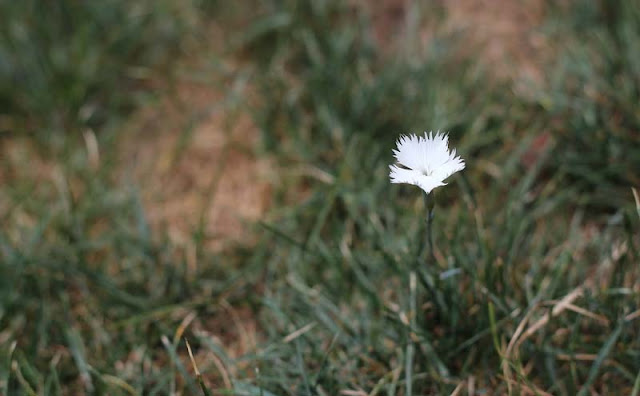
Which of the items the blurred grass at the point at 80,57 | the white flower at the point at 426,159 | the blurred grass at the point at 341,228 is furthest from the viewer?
→ the blurred grass at the point at 80,57

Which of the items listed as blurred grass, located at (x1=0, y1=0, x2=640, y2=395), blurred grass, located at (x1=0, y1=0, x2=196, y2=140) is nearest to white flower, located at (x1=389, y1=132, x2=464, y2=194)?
blurred grass, located at (x1=0, y1=0, x2=640, y2=395)

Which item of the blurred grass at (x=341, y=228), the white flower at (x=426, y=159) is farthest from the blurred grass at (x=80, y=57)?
the white flower at (x=426, y=159)

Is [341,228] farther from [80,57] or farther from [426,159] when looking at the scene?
[80,57]

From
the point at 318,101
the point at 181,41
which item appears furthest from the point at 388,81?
the point at 181,41

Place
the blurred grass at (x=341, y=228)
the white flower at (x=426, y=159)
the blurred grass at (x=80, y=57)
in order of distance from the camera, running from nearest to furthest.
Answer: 1. the white flower at (x=426, y=159)
2. the blurred grass at (x=341, y=228)
3. the blurred grass at (x=80, y=57)

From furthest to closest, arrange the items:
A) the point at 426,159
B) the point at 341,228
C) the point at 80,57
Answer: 1. the point at 80,57
2. the point at 341,228
3. the point at 426,159

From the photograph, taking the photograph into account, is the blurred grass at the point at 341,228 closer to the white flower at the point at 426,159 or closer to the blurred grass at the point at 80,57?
the blurred grass at the point at 80,57

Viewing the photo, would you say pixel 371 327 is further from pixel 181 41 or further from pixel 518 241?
pixel 181 41

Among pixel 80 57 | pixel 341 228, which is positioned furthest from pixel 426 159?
pixel 80 57
